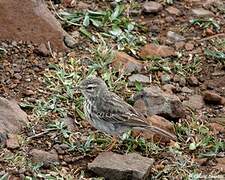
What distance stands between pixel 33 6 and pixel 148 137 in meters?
2.70

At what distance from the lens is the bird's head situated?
9.91 m

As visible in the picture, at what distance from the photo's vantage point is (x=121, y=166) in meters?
8.99

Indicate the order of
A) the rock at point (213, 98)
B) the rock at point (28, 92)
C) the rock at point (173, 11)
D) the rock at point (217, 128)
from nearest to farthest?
the rock at point (217, 128) → the rock at point (28, 92) → the rock at point (213, 98) → the rock at point (173, 11)

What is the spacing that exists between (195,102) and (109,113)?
152 centimetres

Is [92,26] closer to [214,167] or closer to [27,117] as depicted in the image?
[27,117]

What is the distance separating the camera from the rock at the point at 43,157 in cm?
924

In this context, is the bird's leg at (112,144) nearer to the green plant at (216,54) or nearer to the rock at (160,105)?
the rock at (160,105)

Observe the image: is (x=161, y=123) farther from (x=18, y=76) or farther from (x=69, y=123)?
(x=18, y=76)

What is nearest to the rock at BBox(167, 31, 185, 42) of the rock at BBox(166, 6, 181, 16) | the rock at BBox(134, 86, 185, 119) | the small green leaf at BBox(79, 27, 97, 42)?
the rock at BBox(166, 6, 181, 16)

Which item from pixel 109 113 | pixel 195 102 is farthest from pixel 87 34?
pixel 109 113

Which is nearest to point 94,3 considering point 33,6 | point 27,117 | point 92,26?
point 92,26

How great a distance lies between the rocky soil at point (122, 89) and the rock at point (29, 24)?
0.04 meters

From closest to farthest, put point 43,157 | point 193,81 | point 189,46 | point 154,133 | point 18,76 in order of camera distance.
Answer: point 43,157 → point 154,133 → point 18,76 → point 193,81 → point 189,46

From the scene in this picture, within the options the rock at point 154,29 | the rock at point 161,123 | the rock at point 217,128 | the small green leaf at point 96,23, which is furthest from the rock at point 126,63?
the rock at point 217,128
